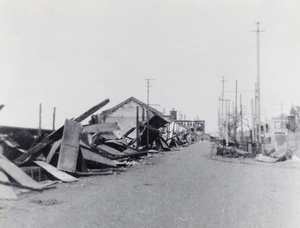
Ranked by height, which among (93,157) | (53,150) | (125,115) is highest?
(125,115)

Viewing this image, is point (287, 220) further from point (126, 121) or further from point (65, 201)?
point (126, 121)

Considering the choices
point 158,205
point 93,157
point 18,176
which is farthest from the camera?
point 93,157

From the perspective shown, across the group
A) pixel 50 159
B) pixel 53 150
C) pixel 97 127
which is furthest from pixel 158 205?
pixel 97 127

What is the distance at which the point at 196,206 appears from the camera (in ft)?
21.5

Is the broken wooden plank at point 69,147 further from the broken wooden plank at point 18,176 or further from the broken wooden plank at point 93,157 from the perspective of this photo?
the broken wooden plank at point 18,176

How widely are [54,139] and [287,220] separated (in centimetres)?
828

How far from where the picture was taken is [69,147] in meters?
11.2

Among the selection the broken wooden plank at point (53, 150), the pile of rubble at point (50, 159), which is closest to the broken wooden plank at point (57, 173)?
the pile of rubble at point (50, 159)

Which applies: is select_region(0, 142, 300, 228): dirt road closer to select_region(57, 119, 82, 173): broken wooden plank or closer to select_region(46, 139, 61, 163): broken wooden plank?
select_region(57, 119, 82, 173): broken wooden plank

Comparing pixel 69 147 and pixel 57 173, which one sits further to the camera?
pixel 69 147

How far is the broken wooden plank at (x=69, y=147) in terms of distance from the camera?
1059 cm

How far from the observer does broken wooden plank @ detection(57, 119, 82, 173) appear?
417 inches

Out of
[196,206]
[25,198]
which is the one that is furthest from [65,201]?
[196,206]

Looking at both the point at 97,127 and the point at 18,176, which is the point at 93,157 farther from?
the point at 18,176
